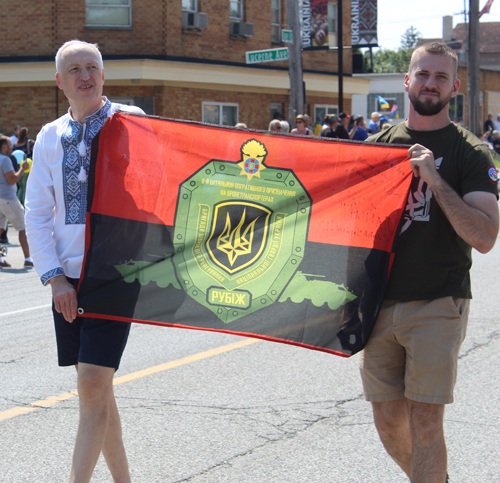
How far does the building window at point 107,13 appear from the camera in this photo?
21531mm

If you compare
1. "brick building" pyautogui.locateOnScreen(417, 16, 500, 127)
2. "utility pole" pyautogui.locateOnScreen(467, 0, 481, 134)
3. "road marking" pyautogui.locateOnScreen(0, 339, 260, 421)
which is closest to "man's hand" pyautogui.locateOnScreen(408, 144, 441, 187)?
"road marking" pyautogui.locateOnScreen(0, 339, 260, 421)

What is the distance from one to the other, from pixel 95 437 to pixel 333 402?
2160 mm

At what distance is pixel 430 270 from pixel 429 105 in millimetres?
720

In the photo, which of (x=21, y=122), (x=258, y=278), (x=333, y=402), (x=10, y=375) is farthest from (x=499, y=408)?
(x=21, y=122)

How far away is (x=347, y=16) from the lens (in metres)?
29.5

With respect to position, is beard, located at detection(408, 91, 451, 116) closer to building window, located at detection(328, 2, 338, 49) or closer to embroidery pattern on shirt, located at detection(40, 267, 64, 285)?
embroidery pattern on shirt, located at detection(40, 267, 64, 285)

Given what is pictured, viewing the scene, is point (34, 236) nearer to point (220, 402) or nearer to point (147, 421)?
point (147, 421)

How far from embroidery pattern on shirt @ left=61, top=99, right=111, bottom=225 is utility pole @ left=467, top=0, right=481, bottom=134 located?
81.9 feet

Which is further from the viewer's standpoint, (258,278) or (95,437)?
(258,278)

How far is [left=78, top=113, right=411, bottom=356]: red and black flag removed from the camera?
132 inches

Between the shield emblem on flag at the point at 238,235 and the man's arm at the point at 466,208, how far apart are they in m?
0.83

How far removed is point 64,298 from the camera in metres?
3.25

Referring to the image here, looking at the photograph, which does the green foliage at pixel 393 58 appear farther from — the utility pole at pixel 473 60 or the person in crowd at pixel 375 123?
the person in crowd at pixel 375 123

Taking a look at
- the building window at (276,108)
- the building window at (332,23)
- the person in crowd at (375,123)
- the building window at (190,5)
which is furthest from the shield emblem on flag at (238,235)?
the building window at (332,23)
